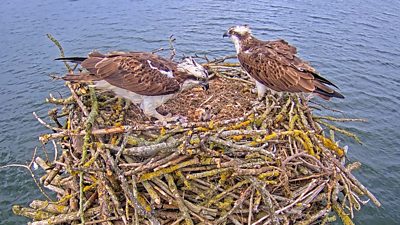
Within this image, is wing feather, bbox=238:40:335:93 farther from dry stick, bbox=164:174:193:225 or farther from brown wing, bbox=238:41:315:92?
dry stick, bbox=164:174:193:225

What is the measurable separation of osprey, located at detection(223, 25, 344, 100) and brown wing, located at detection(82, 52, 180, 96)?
1.28 metres

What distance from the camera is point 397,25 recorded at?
1298 cm

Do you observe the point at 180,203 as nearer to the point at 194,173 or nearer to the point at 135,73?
the point at 194,173

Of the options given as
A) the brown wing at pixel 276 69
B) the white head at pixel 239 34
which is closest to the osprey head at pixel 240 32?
the white head at pixel 239 34

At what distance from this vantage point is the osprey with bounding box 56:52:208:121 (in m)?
5.03

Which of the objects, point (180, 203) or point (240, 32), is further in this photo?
point (240, 32)

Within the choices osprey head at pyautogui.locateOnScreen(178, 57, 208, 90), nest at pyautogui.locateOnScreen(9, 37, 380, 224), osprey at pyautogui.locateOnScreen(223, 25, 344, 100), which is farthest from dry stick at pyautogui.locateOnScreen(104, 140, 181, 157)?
osprey at pyautogui.locateOnScreen(223, 25, 344, 100)

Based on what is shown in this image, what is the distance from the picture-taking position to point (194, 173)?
4.41 meters

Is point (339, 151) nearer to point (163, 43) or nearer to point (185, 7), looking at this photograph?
point (163, 43)

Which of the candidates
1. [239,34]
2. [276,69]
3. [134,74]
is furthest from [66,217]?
[239,34]

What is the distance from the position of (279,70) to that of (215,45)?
17.7 ft

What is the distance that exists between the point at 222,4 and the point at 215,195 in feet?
36.6

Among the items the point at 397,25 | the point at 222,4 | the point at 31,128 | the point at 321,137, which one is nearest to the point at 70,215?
the point at 321,137

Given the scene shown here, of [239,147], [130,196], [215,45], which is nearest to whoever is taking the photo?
[130,196]
